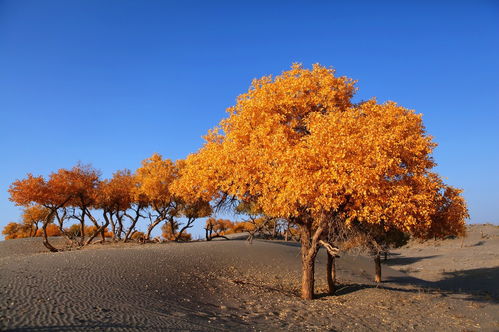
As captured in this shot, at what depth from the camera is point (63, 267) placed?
16094 millimetres

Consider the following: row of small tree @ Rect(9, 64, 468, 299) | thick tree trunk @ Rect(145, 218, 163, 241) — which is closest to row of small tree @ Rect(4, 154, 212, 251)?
thick tree trunk @ Rect(145, 218, 163, 241)

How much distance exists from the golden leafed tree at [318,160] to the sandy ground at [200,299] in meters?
3.36

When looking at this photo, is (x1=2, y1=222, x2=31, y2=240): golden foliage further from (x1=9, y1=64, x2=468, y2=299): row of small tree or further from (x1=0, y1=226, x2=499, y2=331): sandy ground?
(x1=9, y1=64, x2=468, y2=299): row of small tree

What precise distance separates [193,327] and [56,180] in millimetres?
29705

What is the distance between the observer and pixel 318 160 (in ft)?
46.0

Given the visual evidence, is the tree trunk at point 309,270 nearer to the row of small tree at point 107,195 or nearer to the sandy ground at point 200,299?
Answer: the sandy ground at point 200,299

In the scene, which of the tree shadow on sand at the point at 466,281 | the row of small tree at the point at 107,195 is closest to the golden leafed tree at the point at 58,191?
the row of small tree at the point at 107,195

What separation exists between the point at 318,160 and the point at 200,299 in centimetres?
719

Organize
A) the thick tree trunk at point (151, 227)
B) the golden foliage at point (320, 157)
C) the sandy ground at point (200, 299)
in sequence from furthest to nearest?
the thick tree trunk at point (151, 227) → the golden foliage at point (320, 157) → the sandy ground at point (200, 299)

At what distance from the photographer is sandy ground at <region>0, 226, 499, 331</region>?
9672mm

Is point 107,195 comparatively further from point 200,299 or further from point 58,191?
point 200,299

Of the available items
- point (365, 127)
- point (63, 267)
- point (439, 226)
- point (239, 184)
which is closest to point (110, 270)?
point (63, 267)

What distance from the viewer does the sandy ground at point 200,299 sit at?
9672 millimetres

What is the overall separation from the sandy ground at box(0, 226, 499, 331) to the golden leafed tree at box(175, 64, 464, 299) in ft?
11.0
